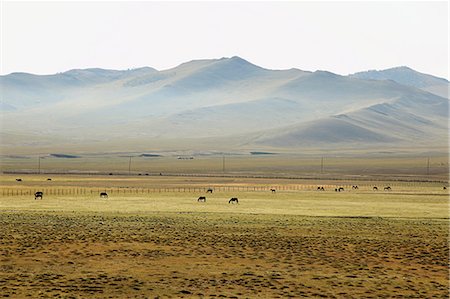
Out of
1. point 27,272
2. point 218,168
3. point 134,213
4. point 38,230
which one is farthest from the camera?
point 218,168

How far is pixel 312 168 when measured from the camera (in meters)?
154

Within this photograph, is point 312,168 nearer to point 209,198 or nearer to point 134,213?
point 209,198

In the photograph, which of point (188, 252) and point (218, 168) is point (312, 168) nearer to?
point (218, 168)

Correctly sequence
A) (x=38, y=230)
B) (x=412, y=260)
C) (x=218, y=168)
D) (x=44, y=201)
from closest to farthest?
1. (x=412, y=260)
2. (x=38, y=230)
3. (x=44, y=201)
4. (x=218, y=168)

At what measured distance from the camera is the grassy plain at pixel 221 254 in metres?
23.8

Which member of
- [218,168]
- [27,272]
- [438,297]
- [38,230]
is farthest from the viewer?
[218,168]

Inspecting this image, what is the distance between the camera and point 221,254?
97.3 feet

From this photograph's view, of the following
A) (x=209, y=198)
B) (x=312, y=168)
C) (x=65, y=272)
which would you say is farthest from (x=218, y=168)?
(x=65, y=272)

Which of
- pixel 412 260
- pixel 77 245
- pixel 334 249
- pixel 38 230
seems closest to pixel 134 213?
pixel 38 230

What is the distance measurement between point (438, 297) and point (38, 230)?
2045 cm

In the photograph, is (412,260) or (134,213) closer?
(412,260)

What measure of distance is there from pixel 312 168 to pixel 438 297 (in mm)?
131518

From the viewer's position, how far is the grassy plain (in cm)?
2383

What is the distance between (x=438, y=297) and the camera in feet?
75.5
